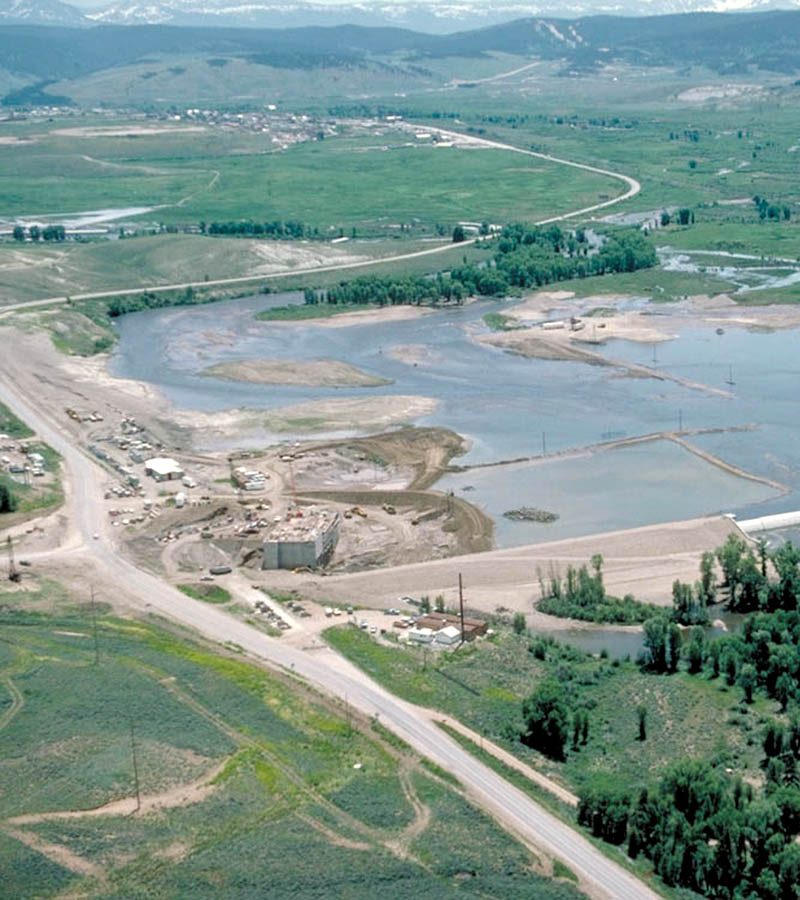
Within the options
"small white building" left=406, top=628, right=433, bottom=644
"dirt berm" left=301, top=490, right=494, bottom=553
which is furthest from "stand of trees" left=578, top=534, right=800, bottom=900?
"dirt berm" left=301, top=490, right=494, bottom=553

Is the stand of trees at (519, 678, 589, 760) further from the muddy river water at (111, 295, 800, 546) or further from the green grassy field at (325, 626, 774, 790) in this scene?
the muddy river water at (111, 295, 800, 546)

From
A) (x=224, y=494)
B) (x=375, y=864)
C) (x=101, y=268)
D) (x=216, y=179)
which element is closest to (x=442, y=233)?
(x=101, y=268)

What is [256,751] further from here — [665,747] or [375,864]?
[665,747]

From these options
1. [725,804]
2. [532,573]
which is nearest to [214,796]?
[725,804]

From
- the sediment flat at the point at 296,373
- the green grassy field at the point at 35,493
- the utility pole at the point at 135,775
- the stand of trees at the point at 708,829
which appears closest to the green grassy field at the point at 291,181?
the sediment flat at the point at 296,373

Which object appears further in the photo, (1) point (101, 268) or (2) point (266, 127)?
(2) point (266, 127)
